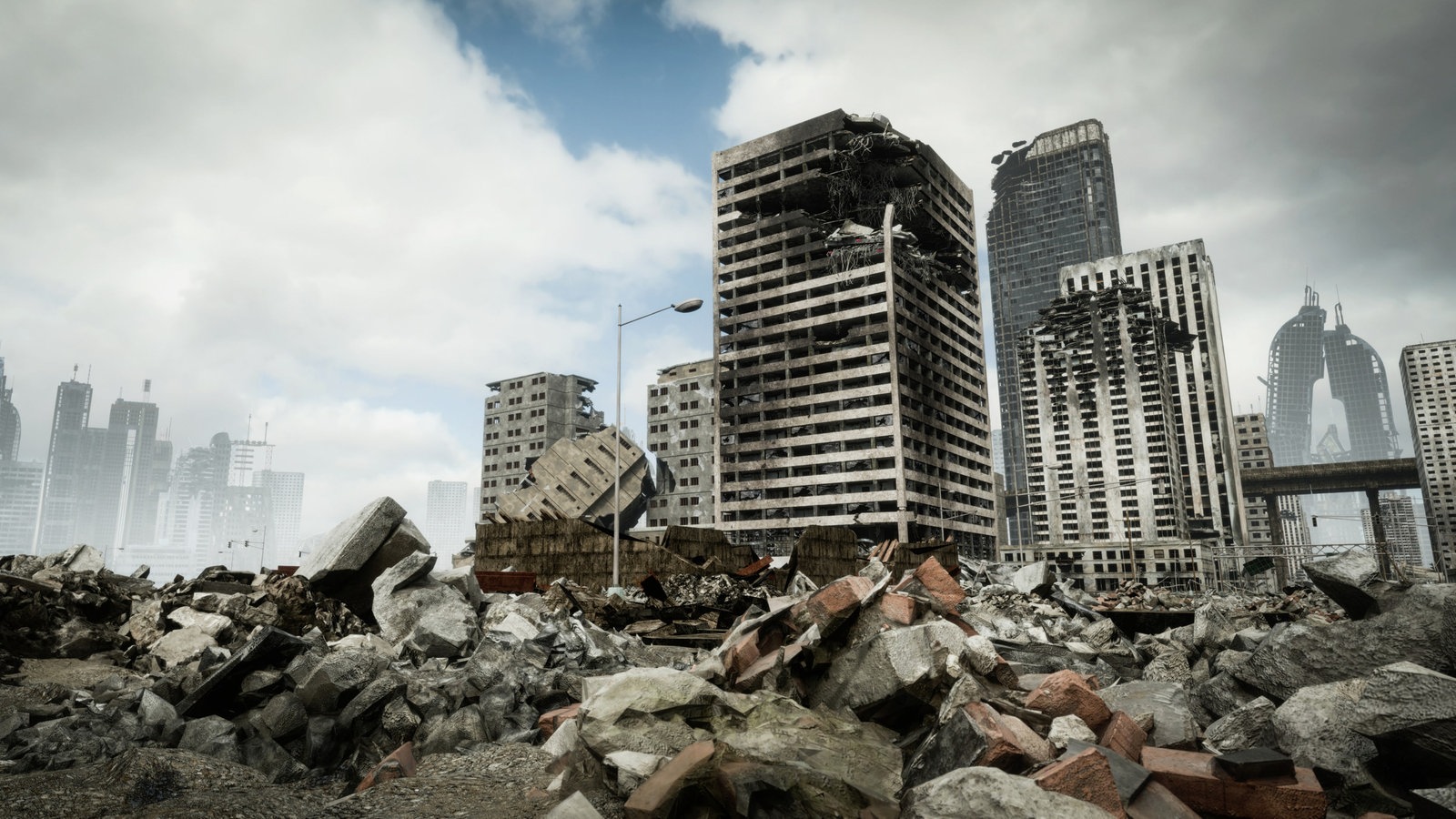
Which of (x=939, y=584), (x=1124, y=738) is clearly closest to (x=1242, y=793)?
(x=1124, y=738)

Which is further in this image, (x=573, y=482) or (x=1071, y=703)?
(x=573, y=482)

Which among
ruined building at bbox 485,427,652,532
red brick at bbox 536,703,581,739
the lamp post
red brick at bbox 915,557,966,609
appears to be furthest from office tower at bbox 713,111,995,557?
red brick at bbox 536,703,581,739

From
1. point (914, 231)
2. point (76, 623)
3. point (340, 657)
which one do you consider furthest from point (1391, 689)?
point (914, 231)

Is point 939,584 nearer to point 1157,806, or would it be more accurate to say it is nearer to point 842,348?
point 1157,806

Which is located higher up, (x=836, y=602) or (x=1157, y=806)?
(x=836, y=602)

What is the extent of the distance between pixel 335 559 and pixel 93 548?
28.2ft

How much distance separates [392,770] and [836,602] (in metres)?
3.60

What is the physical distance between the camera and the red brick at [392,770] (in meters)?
5.28

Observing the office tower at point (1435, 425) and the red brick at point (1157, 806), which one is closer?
the red brick at point (1157, 806)

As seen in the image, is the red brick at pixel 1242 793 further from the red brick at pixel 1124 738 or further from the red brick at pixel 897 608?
the red brick at pixel 897 608

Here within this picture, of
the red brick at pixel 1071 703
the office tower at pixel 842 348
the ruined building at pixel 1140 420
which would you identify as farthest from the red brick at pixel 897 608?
the ruined building at pixel 1140 420

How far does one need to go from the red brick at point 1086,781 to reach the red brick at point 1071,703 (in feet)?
3.40

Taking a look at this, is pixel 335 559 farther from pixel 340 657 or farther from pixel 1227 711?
pixel 1227 711

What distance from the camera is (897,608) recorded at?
6.58 meters
